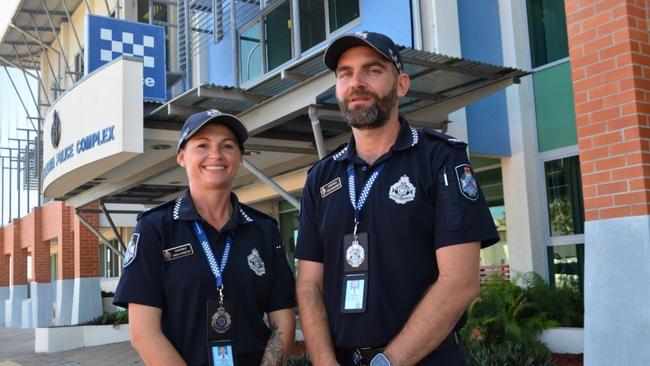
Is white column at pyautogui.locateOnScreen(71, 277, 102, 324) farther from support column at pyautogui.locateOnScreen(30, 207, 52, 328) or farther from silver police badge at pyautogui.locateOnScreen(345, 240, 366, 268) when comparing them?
silver police badge at pyautogui.locateOnScreen(345, 240, 366, 268)

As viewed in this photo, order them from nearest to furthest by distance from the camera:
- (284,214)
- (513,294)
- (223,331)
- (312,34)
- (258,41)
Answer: (223,331)
(513,294)
(312,34)
(258,41)
(284,214)

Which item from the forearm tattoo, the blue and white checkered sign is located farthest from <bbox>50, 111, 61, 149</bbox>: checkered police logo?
the forearm tattoo

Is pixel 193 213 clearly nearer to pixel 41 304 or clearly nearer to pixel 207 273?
pixel 207 273

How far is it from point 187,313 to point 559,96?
8.24 meters

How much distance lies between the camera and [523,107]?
405 inches

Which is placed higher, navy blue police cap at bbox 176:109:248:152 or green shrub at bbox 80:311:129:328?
navy blue police cap at bbox 176:109:248:152

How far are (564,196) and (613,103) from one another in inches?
203

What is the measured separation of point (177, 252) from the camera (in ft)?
9.56

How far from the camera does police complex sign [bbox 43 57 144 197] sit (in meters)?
9.00

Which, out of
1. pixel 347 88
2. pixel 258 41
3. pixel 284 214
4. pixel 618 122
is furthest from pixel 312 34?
pixel 347 88

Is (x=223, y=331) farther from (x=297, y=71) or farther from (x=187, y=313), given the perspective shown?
(x=297, y=71)

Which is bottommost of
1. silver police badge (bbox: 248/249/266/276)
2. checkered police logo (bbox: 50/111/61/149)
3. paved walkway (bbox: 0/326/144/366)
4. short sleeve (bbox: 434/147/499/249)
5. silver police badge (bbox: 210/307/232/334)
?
paved walkway (bbox: 0/326/144/366)

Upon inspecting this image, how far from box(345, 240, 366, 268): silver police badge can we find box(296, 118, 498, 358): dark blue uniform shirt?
0.03 meters

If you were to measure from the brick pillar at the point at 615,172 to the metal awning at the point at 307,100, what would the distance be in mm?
1835
